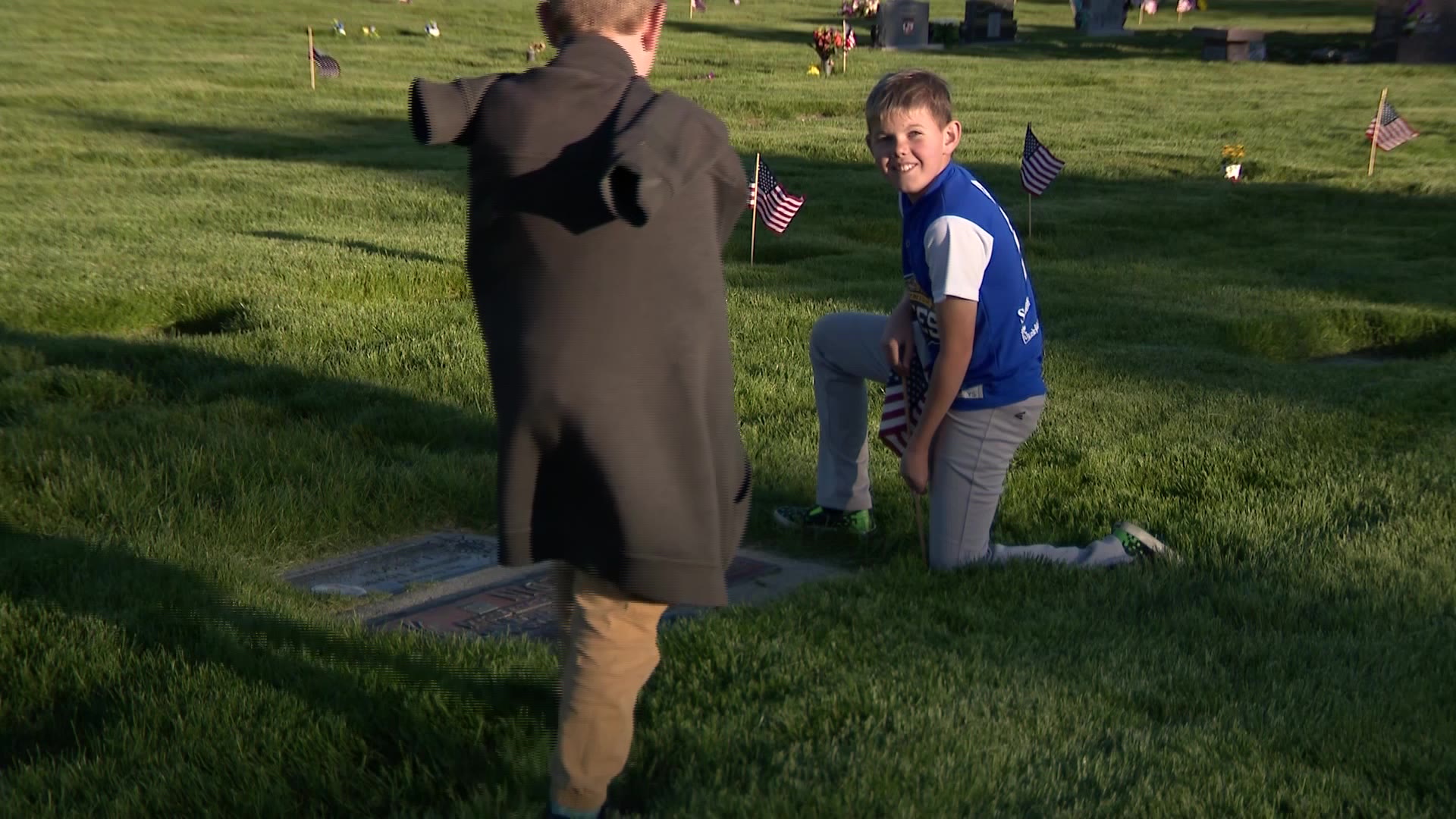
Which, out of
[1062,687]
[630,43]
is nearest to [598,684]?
[630,43]

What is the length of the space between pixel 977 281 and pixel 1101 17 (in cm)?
4450

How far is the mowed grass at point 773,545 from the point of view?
3.35 m

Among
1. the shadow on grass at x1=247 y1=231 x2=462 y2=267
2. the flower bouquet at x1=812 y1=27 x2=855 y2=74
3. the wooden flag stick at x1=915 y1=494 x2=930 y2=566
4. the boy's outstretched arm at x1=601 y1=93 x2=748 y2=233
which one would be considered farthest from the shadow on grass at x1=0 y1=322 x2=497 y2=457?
the flower bouquet at x1=812 y1=27 x2=855 y2=74

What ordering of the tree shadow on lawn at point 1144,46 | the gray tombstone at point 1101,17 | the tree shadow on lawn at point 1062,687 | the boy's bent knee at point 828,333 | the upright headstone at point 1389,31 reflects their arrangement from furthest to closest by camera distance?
the gray tombstone at point 1101,17 < the tree shadow on lawn at point 1144,46 < the upright headstone at point 1389,31 < the boy's bent knee at point 828,333 < the tree shadow on lawn at point 1062,687

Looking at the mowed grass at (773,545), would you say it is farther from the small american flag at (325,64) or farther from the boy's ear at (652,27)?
the small american flag at (325,64)

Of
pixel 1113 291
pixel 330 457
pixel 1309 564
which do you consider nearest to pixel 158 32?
pixel 1113 291

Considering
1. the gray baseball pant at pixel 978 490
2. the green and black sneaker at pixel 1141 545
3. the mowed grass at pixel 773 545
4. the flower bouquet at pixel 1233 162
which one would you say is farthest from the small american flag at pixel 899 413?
the flower bouquet at pixel 1233 162

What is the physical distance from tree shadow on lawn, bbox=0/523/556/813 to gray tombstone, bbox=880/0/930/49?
36037 mm

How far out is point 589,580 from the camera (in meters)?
2.85

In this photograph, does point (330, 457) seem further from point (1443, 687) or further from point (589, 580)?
point (1443, 687)

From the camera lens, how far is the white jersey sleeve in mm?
4359

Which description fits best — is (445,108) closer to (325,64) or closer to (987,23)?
(325,64)

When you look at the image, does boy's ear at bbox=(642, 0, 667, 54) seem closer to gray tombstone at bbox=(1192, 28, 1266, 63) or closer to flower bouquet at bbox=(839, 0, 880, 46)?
gray tombstone at bbox=(1192, 28, 1266, 63)

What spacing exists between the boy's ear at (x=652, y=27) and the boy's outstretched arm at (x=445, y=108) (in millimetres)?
332
